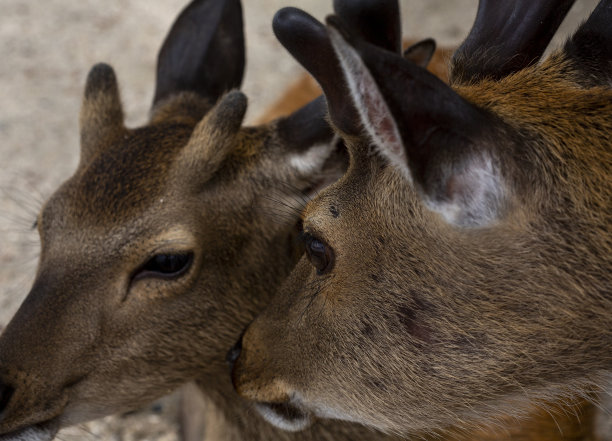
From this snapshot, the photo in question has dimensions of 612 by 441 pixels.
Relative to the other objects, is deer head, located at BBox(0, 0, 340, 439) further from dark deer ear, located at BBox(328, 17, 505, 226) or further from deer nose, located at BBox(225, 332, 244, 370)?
dark deer ear, located at BBox(328, 17, 505, 226)

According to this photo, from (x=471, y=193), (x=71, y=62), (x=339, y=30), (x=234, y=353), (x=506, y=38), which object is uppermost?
(x=339, y=30)

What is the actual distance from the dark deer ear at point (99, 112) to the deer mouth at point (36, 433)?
3.45ft

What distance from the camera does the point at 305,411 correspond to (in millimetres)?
2471

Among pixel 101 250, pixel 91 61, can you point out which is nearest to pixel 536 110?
pixel 101 250

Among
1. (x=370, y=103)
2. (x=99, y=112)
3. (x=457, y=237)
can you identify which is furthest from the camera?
(x=99, y=112)

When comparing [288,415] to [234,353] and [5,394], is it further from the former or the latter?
[5,394]

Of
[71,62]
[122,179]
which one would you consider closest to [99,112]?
[122,179]

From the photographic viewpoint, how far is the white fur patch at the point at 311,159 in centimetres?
287

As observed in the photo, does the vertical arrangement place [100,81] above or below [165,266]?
above

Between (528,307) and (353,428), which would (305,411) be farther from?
(528,307)

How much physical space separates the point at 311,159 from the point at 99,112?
95cm

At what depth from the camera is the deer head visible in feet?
8.45

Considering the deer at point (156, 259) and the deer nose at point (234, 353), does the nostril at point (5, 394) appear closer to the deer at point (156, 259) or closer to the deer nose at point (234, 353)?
the deer at point (156, 259)

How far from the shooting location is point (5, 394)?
248 centimetres
